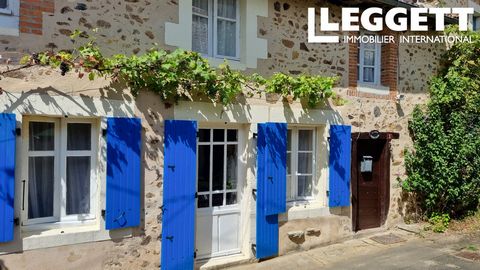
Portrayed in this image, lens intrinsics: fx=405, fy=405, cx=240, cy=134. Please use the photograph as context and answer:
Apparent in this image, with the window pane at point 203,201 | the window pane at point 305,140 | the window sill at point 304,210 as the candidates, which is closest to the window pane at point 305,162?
the window pane at point 305,140

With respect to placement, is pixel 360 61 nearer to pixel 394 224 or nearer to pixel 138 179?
pixel 394 224

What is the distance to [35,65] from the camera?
4.52 metres

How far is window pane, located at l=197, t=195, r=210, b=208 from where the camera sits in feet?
19.8

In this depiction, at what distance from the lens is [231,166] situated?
6.29m

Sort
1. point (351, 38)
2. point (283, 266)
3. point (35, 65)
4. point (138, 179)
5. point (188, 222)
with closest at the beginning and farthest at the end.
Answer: point (35, 65)
point (138, 179)
point (188, 222)
point (283, 266)
point (351, 38)

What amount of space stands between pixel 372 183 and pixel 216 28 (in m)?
4.40

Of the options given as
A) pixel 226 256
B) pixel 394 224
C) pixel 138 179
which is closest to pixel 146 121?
pixel 138 179

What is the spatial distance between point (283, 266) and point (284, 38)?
3.63 m

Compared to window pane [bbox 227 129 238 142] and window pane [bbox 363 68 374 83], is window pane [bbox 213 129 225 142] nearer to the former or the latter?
window pane [bbox 227 129 238 142]

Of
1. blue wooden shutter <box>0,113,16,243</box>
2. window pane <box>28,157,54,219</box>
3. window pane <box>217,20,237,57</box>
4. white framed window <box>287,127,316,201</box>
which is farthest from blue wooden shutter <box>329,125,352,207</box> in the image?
blue wooden shutter <box>0,113,16,243</box>

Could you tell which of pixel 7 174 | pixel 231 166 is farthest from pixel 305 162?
pixel 7 174

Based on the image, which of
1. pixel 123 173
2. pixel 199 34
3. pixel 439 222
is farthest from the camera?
pixel 439 222

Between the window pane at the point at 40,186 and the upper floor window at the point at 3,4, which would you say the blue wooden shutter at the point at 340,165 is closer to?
the window pane at the point at 40,186

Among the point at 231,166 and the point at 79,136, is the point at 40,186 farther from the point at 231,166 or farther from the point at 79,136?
the point at 231,166
